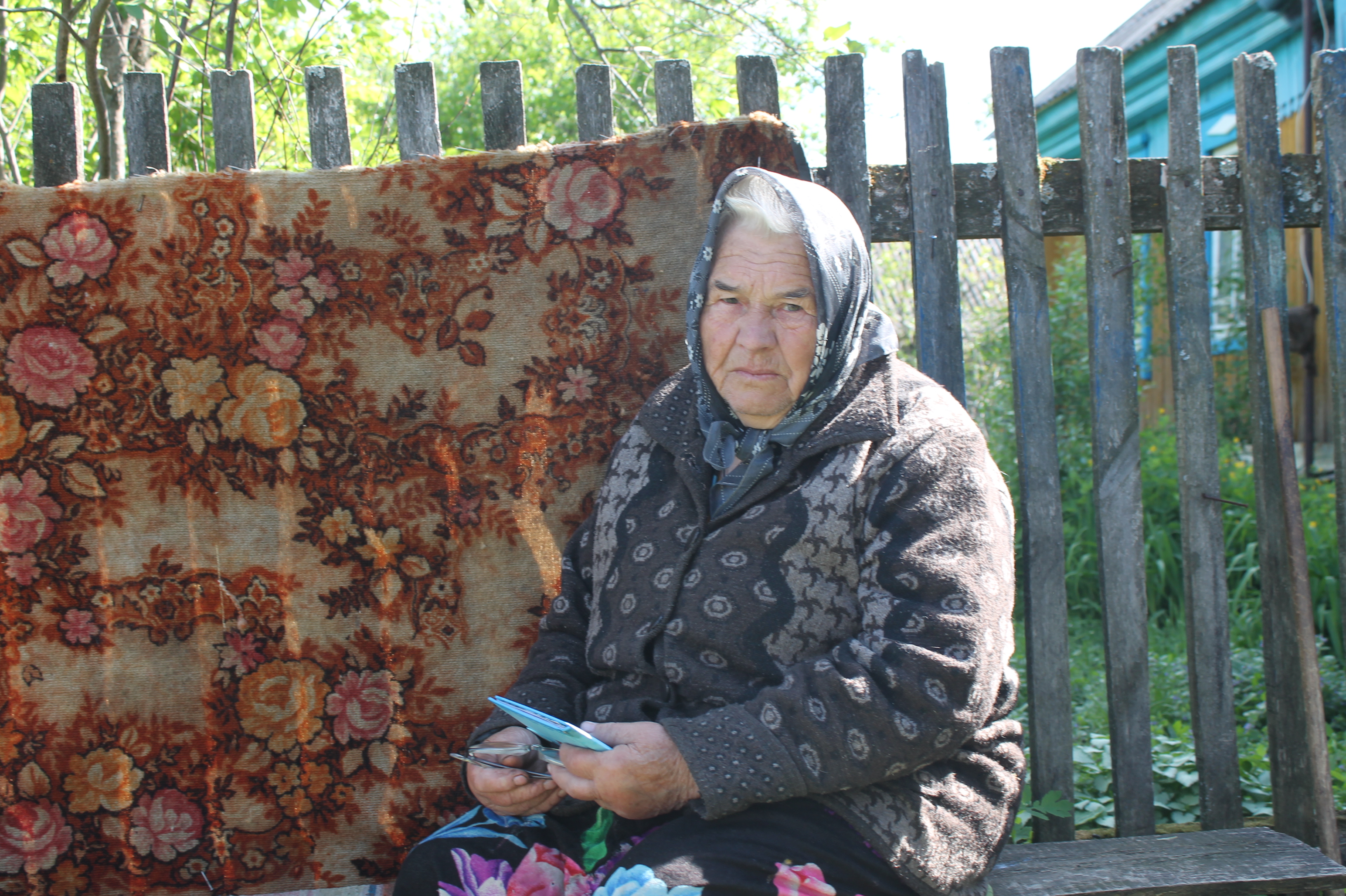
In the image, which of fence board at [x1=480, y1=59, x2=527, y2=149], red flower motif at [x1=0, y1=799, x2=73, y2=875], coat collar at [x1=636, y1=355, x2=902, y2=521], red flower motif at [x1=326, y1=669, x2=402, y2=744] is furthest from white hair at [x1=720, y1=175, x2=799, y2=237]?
red flower motif at [x1=0, y1=799, x2=73, y2=875]

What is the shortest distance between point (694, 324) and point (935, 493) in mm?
647

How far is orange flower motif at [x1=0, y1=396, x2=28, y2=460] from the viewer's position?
95.0 inches

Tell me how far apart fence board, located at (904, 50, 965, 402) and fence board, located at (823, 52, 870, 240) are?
40 mm

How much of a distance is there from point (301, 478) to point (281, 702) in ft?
1.87

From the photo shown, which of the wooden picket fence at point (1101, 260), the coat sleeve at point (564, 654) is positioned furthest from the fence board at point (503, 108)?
the coat sleeve at point (564, 654)

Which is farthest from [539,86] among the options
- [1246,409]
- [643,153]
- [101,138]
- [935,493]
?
[935,493]

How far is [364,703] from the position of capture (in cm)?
246

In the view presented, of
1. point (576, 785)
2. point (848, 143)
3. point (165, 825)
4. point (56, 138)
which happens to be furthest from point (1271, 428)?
point (56, 138)

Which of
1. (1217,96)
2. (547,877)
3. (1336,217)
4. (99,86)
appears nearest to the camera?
(547,877)

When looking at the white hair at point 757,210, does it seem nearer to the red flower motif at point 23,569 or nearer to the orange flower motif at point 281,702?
the orange flower motif at point 281,702

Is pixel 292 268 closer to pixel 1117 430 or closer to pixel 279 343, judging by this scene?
pixel 279 343

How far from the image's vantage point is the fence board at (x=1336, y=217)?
2609 millimetres

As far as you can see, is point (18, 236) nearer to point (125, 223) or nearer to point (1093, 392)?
point (125, 223)

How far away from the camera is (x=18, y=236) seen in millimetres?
2408
